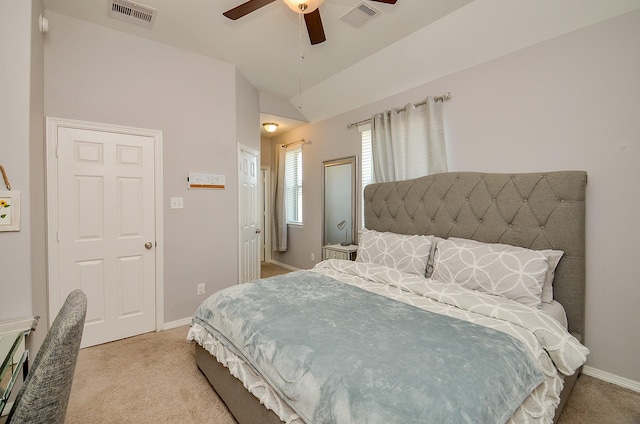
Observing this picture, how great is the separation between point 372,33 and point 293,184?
3.00m

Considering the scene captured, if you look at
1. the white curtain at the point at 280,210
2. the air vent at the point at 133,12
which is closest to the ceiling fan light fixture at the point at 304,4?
the air vent at the point at 133,12

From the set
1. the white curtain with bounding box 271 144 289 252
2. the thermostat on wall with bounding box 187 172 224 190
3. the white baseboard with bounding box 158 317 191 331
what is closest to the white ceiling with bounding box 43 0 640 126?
the thermostat on wall with bounding box 187 172 224 190

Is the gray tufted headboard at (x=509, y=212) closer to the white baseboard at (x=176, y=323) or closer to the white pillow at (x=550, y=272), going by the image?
the white pillow at (x=550, y=272)

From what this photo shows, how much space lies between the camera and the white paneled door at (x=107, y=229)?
2496 millimetres

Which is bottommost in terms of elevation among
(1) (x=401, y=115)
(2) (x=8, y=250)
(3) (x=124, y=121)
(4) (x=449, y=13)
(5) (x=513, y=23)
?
(2) (x=8, y=250)

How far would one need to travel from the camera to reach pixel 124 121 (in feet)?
8.93

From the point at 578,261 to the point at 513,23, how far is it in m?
1.89

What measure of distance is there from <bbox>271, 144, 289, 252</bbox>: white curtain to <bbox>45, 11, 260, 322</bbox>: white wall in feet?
5.49

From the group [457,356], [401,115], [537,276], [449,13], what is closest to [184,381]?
[457,356]

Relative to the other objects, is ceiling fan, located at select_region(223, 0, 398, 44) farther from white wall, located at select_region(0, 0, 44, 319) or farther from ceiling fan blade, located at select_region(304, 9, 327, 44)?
white wall, located at select_region(0, 0, 44, 319)

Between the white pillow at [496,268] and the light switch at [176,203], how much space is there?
2.62m

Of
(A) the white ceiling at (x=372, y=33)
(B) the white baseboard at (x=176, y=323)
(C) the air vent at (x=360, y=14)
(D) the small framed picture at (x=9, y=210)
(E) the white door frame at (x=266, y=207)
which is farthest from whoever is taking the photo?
(E) the white door frame at (x=266, y=207)

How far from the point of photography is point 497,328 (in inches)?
58.8

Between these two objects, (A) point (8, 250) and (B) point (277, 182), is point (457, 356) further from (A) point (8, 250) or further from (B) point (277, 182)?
(B) point (277, 182)
